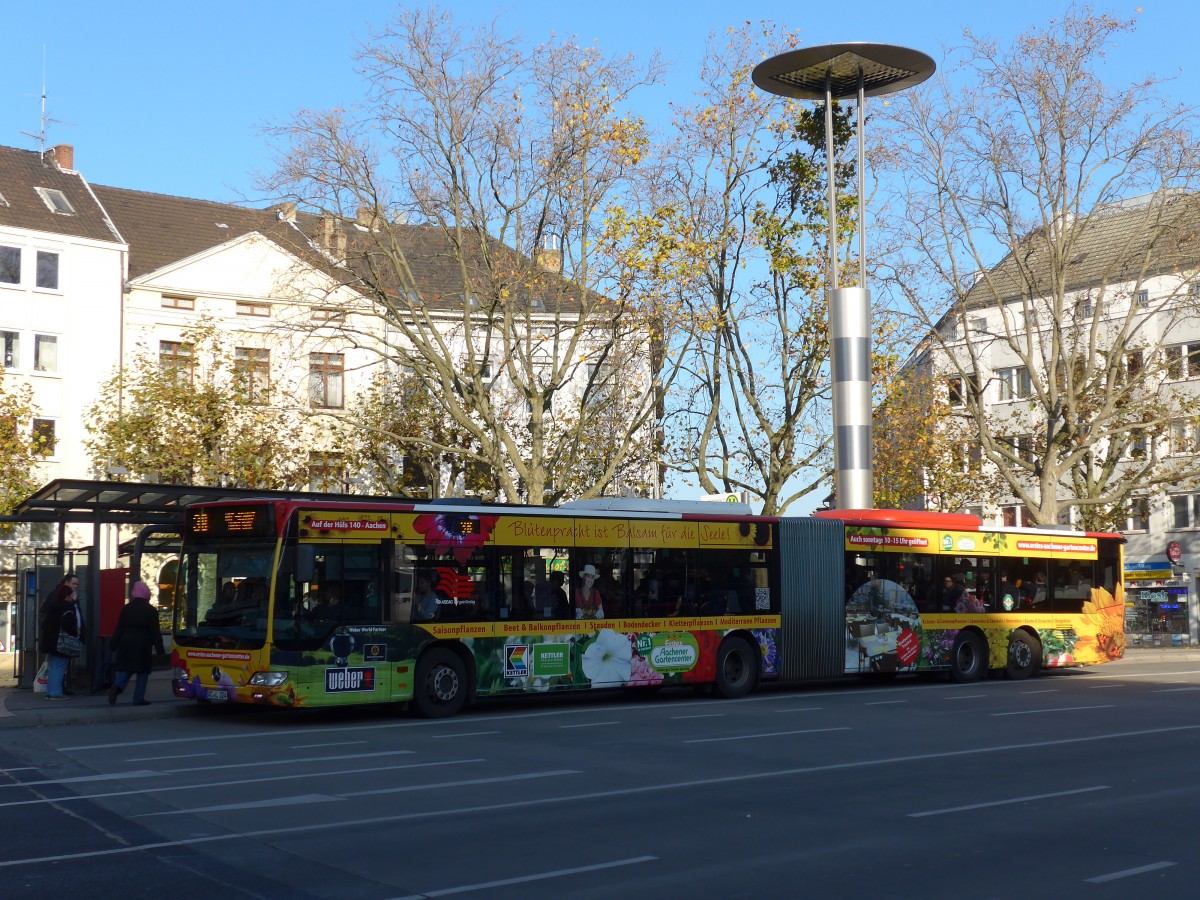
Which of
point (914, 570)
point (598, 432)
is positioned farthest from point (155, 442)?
point (914, 570)

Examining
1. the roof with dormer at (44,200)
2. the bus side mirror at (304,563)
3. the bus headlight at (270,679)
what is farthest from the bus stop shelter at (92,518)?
the roof with dormer at (44,200)

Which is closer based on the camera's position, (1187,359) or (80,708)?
(80,708)

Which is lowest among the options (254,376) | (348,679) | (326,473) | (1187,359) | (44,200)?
(348,679)

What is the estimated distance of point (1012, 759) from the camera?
1424cm

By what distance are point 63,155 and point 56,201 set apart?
4.27 meters

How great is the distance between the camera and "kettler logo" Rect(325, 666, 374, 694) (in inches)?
711

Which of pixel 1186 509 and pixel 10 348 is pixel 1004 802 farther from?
pixel 1186 509

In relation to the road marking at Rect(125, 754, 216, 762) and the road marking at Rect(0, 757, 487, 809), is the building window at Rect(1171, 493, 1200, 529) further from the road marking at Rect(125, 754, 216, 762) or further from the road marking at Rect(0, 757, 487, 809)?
the road marking at Rect(125, 754, 216, 762)

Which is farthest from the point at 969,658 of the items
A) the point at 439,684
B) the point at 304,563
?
the point at 304,563

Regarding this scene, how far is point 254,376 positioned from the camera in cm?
4228

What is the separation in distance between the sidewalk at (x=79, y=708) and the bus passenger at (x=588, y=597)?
5619 mm

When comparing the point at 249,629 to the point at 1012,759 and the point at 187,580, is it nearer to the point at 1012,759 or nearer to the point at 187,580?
the point at 187,580

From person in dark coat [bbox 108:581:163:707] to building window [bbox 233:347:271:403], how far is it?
20.0 m

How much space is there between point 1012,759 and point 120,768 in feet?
28.2
